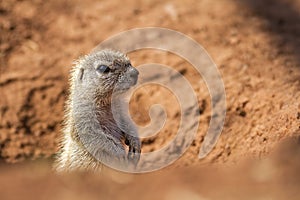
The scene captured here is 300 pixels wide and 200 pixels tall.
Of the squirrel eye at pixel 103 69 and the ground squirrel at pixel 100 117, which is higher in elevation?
the squirrel eye at pixel 103 69

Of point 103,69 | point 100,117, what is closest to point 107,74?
point 103,69

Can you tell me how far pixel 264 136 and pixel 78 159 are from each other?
1.44m

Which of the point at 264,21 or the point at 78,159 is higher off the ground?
the point at 264,21

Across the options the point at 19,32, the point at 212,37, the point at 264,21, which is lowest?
the point at 19,32

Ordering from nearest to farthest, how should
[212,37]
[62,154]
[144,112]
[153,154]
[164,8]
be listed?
[62,154]
[153,154]
[144,112]
[212,37]
[164,8]

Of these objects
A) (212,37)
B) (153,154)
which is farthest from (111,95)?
(212,37)

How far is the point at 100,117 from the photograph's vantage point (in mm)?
4062

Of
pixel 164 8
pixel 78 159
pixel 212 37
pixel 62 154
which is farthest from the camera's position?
pixel 164 8

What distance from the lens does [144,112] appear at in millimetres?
5293

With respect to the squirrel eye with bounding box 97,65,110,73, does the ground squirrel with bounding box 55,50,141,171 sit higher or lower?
lower

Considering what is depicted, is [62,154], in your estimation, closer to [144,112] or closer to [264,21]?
[144,112]

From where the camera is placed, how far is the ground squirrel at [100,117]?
12.9 feet

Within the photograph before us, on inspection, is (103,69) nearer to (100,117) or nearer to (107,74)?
(107,74)

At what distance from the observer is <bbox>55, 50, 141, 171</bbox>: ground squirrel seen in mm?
3934
